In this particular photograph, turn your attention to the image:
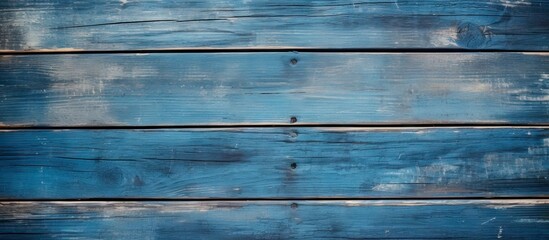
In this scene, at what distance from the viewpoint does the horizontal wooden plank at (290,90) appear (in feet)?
4.55

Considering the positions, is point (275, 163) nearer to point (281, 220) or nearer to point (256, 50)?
point (281, 220)

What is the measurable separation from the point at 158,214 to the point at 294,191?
35cm

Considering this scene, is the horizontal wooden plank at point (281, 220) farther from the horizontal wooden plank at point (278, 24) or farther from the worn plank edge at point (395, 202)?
the horizontal wooden plank at point (278, 24)

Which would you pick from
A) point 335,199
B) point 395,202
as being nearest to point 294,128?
point 335,199

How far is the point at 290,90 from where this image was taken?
139 cm

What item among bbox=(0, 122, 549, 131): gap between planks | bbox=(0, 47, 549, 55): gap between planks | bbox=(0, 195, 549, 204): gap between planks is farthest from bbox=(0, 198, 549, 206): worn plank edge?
bbox=(0, 47, 549, 55): gap between planks

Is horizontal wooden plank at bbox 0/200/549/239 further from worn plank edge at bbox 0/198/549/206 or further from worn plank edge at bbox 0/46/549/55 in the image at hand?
worn plank edge at bbox 0/46/549/55

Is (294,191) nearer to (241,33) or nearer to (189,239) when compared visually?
(189,239)

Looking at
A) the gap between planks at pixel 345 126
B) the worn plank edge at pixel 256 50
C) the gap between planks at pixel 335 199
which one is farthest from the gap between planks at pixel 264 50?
the gap between planks at pixel 335 199

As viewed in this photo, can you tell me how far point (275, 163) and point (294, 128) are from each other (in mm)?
101

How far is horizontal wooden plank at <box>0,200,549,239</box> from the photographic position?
1.39m

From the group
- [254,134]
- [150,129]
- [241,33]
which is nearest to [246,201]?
[254,134]

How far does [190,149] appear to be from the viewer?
1392 millimetres

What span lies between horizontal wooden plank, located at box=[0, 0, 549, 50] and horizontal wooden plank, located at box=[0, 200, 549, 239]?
0.41 metres
